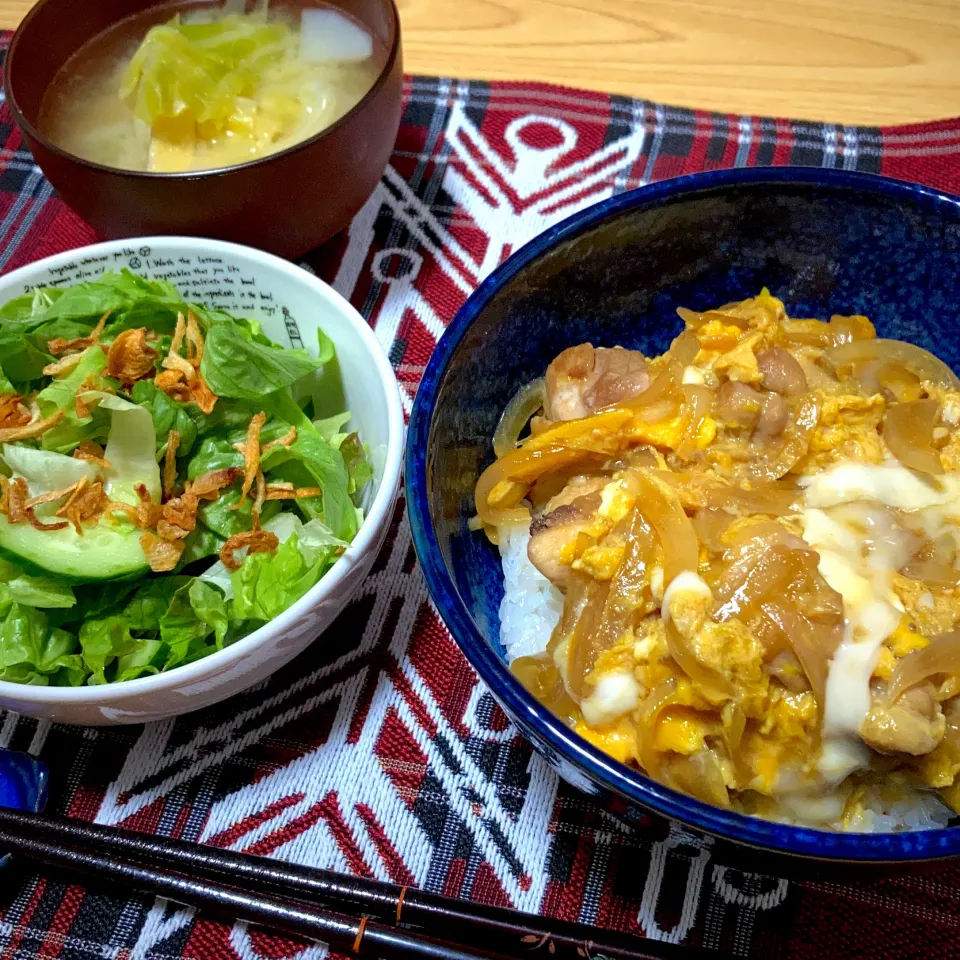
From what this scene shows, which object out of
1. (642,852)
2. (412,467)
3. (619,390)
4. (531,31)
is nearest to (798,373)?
(619,390)

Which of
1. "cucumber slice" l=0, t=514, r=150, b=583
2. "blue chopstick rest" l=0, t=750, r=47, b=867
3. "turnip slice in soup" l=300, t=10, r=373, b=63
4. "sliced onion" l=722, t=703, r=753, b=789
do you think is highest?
"turnip slice in soup" l=300, t=10, r=373, b=63

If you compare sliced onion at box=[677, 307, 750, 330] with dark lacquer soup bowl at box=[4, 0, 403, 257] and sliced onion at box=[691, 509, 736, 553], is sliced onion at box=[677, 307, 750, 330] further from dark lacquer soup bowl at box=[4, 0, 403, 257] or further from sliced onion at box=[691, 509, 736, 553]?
dark lacquer soup bowl at box=[4, 0, 403, 257]

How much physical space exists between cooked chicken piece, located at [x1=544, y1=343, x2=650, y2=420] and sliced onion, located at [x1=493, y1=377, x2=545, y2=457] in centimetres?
7

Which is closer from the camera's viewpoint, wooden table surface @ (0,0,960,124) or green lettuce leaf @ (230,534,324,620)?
green lettuce leaf @ (230,534,324,620)

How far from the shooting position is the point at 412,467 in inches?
46.0

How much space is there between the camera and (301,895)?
1203 millimetres

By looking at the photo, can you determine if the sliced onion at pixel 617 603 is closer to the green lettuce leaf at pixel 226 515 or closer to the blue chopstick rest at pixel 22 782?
the green lettuce leaf at pixel 226 515

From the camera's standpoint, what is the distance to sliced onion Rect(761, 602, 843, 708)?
3.36 feet

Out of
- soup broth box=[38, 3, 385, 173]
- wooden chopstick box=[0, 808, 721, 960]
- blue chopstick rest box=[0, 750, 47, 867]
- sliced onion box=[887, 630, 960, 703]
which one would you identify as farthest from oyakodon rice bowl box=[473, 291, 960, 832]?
soup broth box=[38, 3, 385, 173]

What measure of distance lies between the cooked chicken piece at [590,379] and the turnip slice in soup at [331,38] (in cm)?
91

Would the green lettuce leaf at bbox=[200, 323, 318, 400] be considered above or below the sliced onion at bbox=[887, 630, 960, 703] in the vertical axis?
below

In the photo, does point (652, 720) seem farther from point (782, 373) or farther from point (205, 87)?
point (205, 87)

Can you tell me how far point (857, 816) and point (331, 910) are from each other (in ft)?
2.20

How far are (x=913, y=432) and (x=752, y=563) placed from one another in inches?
14.8
